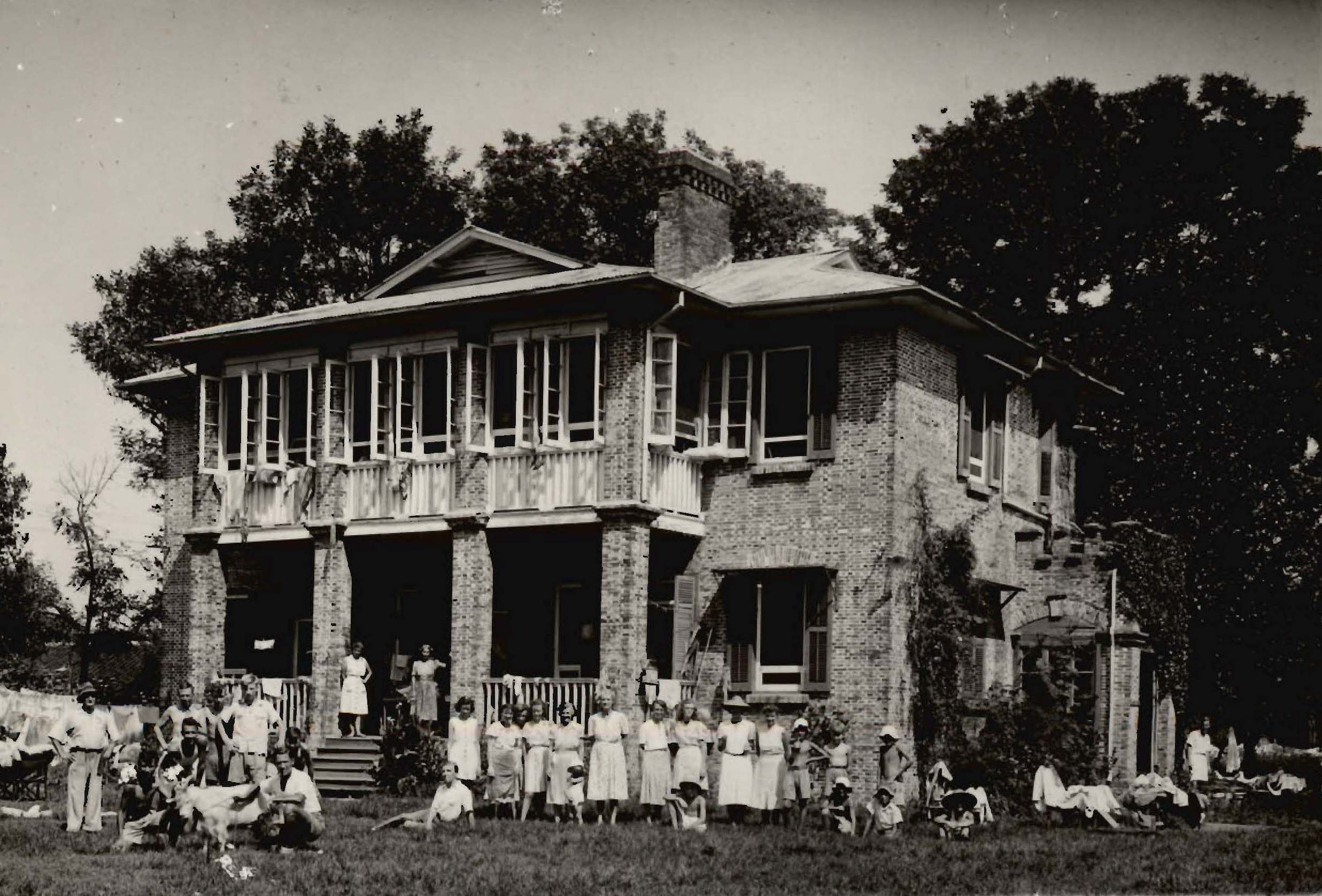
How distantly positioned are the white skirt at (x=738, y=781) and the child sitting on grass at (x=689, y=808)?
0.49 m

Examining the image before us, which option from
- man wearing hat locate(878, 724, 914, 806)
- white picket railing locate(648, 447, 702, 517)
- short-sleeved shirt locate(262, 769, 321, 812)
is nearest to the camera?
short-sleeved shirt locate(262, 769, 321, 812)

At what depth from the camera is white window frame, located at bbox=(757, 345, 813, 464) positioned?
28.2 metres

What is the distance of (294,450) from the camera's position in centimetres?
3169

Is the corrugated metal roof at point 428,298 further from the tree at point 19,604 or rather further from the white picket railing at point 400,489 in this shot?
the tree at point 19,604

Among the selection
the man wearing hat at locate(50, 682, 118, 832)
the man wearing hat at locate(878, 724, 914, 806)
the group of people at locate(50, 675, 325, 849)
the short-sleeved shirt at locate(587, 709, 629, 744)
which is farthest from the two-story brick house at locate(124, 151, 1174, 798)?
the man wearing hat at locate(50, 682, 118, 832)

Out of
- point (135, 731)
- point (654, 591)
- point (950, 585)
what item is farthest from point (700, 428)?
point (135, 731)

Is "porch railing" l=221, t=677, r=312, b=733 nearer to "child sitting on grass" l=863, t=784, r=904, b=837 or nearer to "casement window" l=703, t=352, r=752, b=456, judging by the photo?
"casement window" l=703, t=352, r=752, b=456

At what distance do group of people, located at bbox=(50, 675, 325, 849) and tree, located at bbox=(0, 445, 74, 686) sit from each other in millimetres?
18927

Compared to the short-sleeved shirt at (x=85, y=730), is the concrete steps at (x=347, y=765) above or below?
below

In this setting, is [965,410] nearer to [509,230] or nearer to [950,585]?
[950,585]

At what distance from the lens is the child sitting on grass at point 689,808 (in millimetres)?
23188

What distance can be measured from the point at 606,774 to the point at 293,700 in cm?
792

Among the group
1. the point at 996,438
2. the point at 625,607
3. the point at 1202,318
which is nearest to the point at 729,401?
the point at 625,607

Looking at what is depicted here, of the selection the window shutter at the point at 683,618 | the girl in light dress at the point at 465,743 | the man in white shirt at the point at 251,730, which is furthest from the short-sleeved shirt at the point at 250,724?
the window shutter at the point at 683,618
